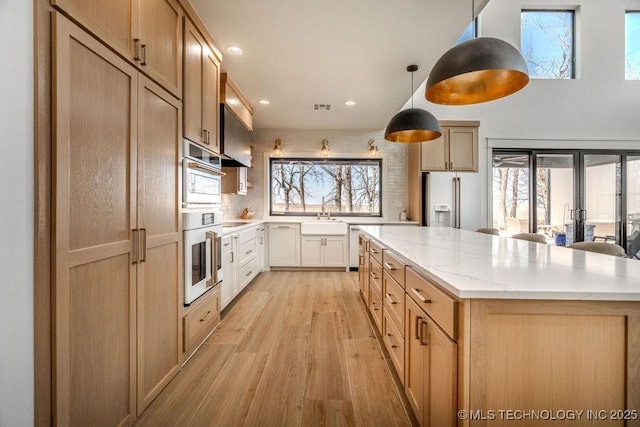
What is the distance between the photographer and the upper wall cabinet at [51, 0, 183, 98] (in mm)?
1125

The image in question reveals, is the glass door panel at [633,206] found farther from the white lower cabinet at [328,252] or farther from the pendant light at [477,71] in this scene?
the pendant light at [477,71]

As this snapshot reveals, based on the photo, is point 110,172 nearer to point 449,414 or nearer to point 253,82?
point 449,414

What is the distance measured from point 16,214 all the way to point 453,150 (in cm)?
489

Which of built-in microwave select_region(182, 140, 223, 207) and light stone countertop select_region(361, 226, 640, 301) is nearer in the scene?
light stone countertop select_region(361, 226, 640, 301)

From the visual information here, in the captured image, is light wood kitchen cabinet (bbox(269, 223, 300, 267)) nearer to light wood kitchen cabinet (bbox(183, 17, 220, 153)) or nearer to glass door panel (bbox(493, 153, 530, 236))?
light wood kitchen cabinet (bbox(183, 17, 220, 153))

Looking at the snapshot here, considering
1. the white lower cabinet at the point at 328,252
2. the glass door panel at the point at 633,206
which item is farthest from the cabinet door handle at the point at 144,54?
the glass door panel at the point at 633,206

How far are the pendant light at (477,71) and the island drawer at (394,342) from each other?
1.51 metres

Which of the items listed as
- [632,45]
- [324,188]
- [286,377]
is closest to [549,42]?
[632,45]

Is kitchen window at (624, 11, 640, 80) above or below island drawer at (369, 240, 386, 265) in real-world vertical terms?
above

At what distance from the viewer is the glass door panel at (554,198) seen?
5.01 metres

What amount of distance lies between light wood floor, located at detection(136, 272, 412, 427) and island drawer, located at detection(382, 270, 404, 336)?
0.41 metres

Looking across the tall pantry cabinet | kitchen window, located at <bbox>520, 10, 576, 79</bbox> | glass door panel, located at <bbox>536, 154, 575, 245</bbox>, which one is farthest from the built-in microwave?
kitchen window, located at <bbox>520, 10, 576, 79</bbox>

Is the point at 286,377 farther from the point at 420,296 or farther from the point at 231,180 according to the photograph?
the point at 231,180

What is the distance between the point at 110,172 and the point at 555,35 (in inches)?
284
